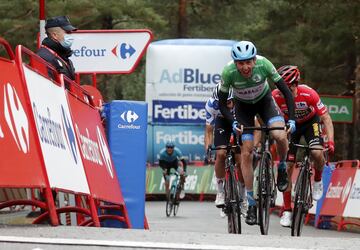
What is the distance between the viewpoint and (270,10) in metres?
41.3

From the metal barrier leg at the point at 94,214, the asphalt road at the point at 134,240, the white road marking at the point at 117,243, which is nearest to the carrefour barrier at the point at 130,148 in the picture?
the metal barrier leg at the point at 94,214

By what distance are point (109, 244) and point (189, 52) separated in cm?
2995

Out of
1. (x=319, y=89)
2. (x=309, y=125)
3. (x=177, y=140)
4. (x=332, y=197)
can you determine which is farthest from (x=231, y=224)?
(x=319, y=89)

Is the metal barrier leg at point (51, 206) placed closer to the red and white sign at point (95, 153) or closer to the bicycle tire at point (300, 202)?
the red and white sign at point (95, 153)

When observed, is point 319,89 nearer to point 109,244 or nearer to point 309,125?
point 309,125

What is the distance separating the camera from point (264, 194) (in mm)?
10078

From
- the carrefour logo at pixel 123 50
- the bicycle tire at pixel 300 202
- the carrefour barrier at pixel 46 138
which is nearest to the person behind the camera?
the carrefour barrier at pixel 46 138

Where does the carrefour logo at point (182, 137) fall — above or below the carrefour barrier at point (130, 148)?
below

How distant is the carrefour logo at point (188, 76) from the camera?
35562 mm

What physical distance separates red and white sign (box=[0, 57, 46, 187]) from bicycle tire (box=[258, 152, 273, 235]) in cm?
328

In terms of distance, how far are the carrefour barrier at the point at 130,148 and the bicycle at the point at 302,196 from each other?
1805 mm

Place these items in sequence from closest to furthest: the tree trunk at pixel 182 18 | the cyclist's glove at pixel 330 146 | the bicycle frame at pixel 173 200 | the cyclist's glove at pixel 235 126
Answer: the cyclist's glove at pixel 235 126, the cyclist's glove at pixel 330 146, the bicycle frame at pixel 173 200, the tree trunk at pixel 182 18

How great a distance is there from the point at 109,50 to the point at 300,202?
593cm

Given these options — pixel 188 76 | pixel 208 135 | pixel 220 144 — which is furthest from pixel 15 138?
pixel 188 76
